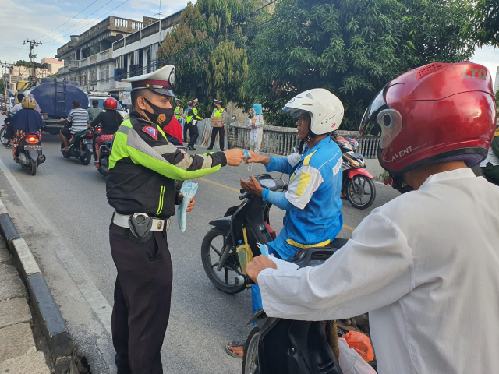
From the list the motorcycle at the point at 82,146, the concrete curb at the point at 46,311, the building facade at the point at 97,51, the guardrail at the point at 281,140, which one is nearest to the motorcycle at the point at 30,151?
the motorcycle at the point at 82,146

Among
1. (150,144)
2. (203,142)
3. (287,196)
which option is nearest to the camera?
(150,144)

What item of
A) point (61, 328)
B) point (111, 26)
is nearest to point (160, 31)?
point (111, 26)

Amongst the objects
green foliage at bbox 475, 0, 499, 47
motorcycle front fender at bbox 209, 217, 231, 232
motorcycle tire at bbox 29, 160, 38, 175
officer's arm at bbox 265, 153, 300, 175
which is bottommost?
motorcycle tire at bbox 29, 160, 38, 175

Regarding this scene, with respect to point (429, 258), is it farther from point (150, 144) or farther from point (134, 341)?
point (134, 341)

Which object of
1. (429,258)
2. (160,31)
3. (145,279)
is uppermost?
(160,31)

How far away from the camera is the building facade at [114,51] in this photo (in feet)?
113

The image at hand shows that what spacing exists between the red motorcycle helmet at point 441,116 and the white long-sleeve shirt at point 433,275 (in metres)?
0.08

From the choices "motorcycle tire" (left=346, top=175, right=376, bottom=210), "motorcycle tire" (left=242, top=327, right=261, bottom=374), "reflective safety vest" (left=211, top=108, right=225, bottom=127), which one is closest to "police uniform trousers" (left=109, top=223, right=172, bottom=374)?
"motorcycle tire" (left=242, top=327, right=261, bottom=374)

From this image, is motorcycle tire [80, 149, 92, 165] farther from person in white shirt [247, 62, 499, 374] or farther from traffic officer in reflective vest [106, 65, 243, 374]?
person in white shirt [247, 62, 499, 374]

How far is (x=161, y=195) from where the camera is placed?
2562 millimetres

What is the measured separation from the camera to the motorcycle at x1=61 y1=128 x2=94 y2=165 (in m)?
11.5

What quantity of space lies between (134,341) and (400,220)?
1.97 metres

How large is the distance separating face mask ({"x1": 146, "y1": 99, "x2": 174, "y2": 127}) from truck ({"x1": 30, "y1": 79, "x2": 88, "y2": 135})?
14.8 meters

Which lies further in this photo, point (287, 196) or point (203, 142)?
point (203, 142)
